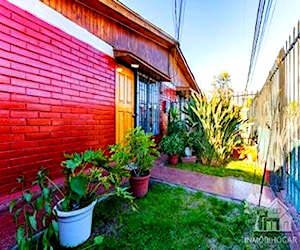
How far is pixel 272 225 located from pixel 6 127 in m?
3.17

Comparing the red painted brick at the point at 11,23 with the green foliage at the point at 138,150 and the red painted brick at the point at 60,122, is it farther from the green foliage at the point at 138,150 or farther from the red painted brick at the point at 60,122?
the green foliage at the point at 138,150

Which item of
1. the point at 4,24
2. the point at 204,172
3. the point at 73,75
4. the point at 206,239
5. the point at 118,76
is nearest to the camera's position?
the point at 206,239

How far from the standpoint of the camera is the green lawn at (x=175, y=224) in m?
1.98

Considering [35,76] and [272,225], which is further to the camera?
[35,76]

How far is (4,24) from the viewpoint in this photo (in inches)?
97.0

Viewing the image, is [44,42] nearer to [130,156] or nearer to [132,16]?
[130,156]

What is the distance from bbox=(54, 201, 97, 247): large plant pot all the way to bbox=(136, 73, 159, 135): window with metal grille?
3993mm

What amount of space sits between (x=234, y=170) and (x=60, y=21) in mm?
4509

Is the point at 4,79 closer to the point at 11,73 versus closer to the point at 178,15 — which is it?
the point at 11,73

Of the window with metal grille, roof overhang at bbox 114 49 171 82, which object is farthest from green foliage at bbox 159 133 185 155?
roof overhang at bbox 114 49 171 82

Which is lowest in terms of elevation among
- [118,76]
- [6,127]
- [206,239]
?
[206,239]

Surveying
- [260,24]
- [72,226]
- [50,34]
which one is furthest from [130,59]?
[72,226]

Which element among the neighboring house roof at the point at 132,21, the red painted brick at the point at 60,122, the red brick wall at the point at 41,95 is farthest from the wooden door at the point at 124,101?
the red painted brick at the point at 60,122

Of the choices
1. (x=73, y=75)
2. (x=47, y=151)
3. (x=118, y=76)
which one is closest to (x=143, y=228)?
(x=47, y=151)
